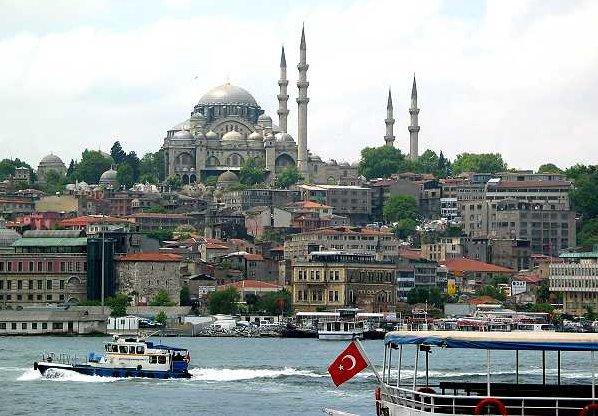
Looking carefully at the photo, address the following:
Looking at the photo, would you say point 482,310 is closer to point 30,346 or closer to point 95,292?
point 95,292

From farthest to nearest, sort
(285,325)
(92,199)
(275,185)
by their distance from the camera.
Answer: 1. (275,185)
2. (92,199)
3. (285,325)

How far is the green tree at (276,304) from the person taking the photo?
408 ft

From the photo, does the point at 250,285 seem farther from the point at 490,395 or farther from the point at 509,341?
the point at 509,341

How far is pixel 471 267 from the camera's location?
482 ft

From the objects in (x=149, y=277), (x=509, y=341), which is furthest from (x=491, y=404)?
(x=149, y=277)

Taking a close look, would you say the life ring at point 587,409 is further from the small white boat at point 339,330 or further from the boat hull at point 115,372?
the small white boat at point 339,330

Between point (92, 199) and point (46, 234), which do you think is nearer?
point (46, 234)

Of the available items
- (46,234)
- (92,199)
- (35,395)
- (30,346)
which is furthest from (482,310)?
(35,395)

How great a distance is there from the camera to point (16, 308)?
120812 millimetres

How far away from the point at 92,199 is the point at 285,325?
213 ft

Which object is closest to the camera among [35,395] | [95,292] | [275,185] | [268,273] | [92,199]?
[35,395]

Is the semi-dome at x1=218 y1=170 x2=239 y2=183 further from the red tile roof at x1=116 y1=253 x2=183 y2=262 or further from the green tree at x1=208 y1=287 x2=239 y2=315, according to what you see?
the green tree at x1=208 y1=287 x2=239 y2=315

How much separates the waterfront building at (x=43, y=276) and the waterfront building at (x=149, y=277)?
2.49 m

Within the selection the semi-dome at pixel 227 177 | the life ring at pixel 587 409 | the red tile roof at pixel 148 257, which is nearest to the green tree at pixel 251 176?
the semi-dome at pixel 227 177
